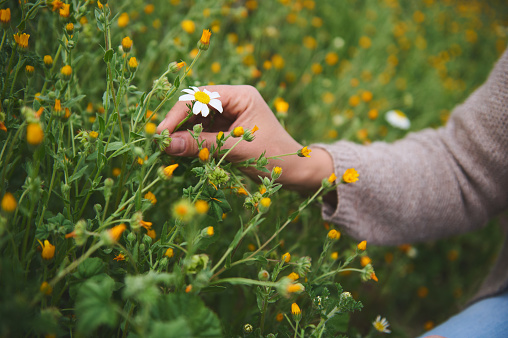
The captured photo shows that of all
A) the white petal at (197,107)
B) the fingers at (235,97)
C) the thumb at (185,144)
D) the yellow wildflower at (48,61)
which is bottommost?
the thumb at (185,144)

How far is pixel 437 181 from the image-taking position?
3.48ft

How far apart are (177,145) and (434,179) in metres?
0.79

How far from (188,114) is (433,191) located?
2.52ft

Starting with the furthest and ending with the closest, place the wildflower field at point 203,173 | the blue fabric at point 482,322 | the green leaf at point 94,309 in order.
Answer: the blue fabric at point 482,322
the wildflower field at point 203,173
the green leaf at point 94,309

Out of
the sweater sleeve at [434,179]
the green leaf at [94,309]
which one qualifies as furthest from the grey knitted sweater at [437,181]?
the green leaf at [94,309]

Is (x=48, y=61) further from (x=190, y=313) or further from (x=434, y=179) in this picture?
(x=434, y=179)

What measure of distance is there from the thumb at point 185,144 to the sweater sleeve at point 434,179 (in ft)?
1.25

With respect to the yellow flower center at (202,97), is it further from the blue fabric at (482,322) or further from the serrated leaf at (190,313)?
the blue fabric at (482,322)

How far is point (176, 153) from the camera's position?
2.34ft

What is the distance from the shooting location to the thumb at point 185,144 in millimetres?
696

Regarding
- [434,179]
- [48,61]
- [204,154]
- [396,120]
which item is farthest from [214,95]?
[396,120]

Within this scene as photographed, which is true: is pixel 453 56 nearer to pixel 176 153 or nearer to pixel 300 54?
pixel 300 54

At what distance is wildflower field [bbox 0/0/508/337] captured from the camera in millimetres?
556

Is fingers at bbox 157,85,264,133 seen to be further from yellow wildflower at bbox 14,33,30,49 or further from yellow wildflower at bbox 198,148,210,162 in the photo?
yellow wildflower at bbox 14,33,30,49
